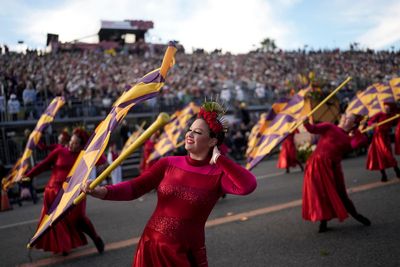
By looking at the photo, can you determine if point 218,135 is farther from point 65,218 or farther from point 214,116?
point 65,218

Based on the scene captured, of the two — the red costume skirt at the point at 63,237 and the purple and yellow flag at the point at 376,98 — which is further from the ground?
the purple and yellow flag at the point at 376,98

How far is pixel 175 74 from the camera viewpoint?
2414 centimetres

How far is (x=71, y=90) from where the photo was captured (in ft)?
55.8

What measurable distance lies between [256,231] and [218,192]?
3.03 metres

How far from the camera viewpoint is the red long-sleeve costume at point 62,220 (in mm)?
4922

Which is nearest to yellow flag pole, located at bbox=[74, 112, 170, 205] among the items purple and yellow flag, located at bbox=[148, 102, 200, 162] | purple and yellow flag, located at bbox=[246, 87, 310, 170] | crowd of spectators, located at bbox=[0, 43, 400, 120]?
purple and yellow flag, located at bbox=[246, 87, 310, 170]

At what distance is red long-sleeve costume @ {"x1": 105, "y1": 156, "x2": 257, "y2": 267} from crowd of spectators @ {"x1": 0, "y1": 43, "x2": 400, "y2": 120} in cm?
1038

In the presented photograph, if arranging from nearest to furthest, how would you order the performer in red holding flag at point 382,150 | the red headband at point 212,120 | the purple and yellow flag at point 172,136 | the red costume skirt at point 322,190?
the red headband at point 212,120 → the red costume skirt at point 322,190 → the performer in red holding flag at point 382,150 → the purple and yellow flag at point 172,136

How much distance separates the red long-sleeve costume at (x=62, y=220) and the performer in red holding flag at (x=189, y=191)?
2415 millimetres

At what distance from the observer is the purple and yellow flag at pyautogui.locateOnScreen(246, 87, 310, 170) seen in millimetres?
5387

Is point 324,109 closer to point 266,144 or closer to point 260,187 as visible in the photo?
point 260,187

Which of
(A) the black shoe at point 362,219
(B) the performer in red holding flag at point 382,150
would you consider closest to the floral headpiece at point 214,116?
(A) the black shoe at point 362,219

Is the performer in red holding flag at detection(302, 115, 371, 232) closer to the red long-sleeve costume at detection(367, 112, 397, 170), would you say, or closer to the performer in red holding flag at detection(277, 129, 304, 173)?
the red long-sleeve costume at detection(367, 112, 397, 170)

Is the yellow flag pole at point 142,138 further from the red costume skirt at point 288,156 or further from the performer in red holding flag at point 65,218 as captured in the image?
the red costume skirt at point 288,156
